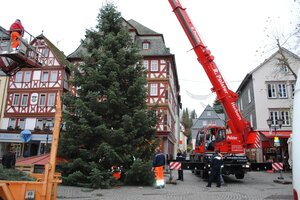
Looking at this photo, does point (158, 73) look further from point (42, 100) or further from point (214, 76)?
point (214, 76)

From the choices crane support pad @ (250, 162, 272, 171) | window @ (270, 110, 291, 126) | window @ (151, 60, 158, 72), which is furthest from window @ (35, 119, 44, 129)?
window @ (270, 110, 291, 126)

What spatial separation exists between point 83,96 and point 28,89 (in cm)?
2327

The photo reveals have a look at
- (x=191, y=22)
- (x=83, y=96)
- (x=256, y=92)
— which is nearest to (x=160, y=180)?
(x=83, y=96)

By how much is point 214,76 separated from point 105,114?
6.14m

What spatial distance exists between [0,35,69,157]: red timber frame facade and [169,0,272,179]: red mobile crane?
71.6 feet

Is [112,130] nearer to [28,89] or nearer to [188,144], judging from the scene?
[28,89]

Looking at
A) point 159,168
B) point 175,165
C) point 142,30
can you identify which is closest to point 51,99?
point 142,30

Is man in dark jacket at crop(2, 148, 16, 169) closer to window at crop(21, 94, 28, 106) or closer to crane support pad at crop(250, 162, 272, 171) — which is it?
crane support pad at crop(250, 162, 272, 171)

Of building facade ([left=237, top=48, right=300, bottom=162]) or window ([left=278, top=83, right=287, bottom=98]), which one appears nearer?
building facade ([left=237, top=48, right=300, bottom=162])

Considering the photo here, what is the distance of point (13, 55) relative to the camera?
9164 mm

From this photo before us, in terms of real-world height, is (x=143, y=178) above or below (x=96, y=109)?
below

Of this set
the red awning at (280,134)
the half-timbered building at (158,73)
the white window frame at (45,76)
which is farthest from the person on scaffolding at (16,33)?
the white window frame at (45,76)

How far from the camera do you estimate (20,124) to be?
3412 centimetres

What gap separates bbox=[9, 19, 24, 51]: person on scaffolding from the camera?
9.23 metres
